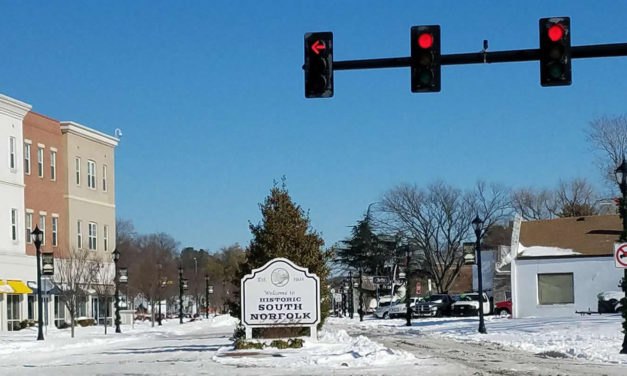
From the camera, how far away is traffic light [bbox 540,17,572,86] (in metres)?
14.9

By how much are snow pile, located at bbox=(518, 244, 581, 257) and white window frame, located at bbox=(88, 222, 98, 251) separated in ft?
98.8

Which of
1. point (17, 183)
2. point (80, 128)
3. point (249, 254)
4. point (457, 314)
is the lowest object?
point (457, 314)

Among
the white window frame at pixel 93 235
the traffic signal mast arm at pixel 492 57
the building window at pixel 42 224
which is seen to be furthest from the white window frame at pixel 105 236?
the traffic signal mast arm at pixel 492 57

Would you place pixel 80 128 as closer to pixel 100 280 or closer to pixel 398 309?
pixel 100 280

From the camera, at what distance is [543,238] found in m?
54.6

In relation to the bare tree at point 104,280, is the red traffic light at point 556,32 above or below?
above

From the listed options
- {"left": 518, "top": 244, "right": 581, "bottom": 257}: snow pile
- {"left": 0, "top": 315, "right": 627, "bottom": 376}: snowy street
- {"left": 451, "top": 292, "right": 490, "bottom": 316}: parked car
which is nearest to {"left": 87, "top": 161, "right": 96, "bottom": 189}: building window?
{"left": 451, "top": 292, "right": 490, "bottom": 316}: parked car

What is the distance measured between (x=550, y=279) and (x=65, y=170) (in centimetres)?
3149

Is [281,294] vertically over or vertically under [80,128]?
under

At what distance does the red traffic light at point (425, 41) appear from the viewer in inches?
596

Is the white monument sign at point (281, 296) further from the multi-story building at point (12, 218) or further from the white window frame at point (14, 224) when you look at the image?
the white window frame at point (14, 224)

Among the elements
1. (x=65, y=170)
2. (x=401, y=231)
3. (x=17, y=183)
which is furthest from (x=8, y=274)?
(x=401, y=231)

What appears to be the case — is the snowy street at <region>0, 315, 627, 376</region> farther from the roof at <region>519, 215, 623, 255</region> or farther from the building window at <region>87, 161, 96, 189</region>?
the building window at <region>87, 161, 96, 189</region>

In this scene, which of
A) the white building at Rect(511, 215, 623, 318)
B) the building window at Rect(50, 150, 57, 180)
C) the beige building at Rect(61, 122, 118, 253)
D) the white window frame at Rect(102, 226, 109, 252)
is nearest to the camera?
the white building at Rect(511, 215, 623, 318)
